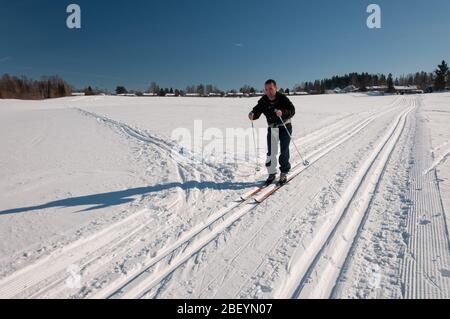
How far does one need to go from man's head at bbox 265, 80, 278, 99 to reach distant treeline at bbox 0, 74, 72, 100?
104m

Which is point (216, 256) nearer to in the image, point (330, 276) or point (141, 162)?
point (330, 276)

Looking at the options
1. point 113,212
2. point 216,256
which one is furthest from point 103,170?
point 216,256

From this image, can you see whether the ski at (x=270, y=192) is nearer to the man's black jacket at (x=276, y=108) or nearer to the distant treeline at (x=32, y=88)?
the man's black jacket at (x=276, y=108)

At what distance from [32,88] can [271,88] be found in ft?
387

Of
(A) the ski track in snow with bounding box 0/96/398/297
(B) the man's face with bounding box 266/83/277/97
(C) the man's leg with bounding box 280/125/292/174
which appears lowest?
(A) the ski track in snow with bounding box 0/96/398/297

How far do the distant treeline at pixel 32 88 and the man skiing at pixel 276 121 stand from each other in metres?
103

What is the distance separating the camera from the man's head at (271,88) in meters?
5.81

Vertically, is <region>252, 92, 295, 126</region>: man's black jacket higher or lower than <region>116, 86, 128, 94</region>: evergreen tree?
lower

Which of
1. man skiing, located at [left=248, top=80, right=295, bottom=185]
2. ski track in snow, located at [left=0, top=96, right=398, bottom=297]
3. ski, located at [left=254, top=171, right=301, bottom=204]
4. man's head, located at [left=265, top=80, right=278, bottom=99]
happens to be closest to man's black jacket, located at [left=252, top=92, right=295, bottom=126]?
man skiing, located at [left=248, top=80, right=295, bottom=185]

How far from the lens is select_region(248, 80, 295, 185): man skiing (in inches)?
233

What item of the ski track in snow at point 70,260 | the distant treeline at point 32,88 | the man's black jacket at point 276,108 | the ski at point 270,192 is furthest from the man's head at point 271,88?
the distant treeline at point 32,88

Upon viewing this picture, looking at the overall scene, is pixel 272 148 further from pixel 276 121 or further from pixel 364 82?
pixel 364 82

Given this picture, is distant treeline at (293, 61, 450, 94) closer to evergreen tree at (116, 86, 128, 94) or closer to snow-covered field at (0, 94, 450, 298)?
evergreen tree at (116, 86, 128, 94)

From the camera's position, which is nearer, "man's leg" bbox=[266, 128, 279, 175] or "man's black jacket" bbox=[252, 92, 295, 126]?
"man's black jacket" bbox=[252, 92, 295, 126]
